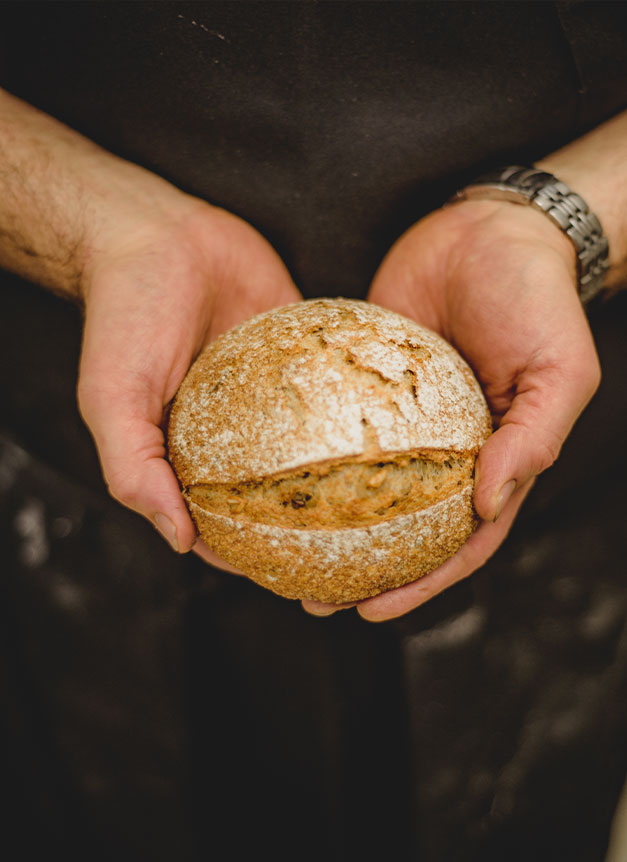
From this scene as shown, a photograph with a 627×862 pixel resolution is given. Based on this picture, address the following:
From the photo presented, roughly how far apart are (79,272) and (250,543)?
744mm

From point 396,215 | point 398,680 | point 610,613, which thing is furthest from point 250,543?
point 610,613

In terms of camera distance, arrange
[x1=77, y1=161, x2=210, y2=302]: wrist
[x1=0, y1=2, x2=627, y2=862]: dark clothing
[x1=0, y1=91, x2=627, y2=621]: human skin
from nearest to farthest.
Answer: [x1=0, y1=91, x2=627, y2=621]: human skin
[x1=77, y1=161, x2=210, y2=302]: wrist
[x1=0, y1=2, x2=627, y2=862]: dark clothing

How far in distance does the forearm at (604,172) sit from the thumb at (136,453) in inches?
39.5

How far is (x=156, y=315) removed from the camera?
42.2 inches

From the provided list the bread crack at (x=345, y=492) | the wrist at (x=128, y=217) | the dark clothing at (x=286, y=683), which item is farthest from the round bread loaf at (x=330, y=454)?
the dark clothing at (x=286, y=683)

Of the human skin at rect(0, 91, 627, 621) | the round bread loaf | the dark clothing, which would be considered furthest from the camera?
the dark clothing

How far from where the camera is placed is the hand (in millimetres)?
950

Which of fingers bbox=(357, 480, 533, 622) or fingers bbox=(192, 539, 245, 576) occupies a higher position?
fingers bbox=(357, 480, 533, 622)

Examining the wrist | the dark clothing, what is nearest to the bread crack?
the wrist

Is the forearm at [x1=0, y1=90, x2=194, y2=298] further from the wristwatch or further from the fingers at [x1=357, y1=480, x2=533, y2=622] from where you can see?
the fingers at [x1=357, y1=480, x2=533, y2=622]

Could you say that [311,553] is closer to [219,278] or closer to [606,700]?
[219,278]

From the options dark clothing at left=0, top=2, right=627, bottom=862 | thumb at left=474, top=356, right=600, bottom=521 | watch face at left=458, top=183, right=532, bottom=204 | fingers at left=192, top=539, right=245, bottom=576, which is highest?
watch face at left=458, top=183, right=532, bottom=204

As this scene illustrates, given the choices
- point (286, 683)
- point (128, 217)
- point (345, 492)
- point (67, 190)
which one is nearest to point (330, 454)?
point (345, 492)

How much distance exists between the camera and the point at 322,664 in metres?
1.65
